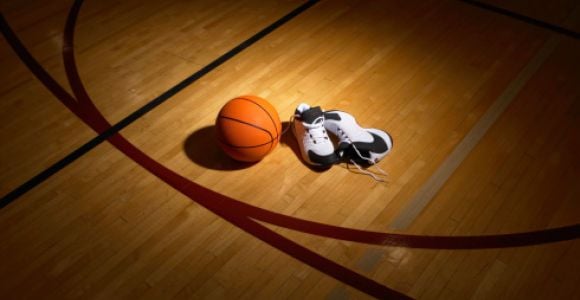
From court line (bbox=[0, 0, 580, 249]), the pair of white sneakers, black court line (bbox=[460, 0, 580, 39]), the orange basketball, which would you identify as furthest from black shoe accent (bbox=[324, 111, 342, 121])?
black court line (bbox=[460, 0, 580, 39])

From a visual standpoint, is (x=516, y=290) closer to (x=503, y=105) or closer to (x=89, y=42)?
(x=503, y=105)

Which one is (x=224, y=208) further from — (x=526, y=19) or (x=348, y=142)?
(x=526, y=19)

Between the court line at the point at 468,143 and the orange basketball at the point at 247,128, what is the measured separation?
755 mm

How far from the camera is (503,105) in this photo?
2.71 metres

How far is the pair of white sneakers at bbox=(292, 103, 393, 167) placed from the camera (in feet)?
7.66

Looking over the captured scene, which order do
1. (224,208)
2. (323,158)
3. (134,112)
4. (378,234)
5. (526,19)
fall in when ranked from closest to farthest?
1. (378,234)
2. (224,208)
3. (323,158)
4. (134,112)
5. (526,19)

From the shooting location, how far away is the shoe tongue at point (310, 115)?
2.34 m

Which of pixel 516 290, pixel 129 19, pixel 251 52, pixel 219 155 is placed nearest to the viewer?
pixel 516 290

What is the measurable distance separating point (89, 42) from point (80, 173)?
1307mm

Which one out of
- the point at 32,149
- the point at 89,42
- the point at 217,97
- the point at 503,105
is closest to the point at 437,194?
the point at 503,105

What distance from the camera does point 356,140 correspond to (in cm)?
236

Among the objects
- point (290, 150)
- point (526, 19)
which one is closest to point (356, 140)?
point (290, 150)

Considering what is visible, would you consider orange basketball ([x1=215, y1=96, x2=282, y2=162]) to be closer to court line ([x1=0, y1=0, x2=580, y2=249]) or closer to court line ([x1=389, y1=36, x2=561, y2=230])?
court line ([x1=0, y1=0, x2=580, y2=249])

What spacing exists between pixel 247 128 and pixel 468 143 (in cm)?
127
